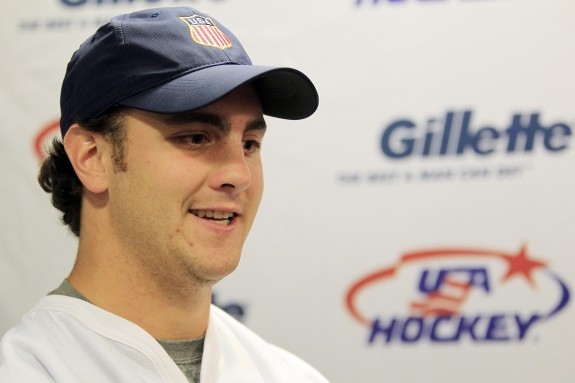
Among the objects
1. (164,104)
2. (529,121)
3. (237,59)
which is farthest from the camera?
(529,121)

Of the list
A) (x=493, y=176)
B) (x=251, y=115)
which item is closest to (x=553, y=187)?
(x=493, y=176)

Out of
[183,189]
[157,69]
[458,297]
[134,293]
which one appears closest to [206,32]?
A: [157,69]

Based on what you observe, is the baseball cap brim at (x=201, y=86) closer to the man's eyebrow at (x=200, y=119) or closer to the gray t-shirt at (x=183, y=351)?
the man's eyebrow at (x=200, y=119)

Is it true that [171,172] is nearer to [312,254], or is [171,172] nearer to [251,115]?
[251,115]

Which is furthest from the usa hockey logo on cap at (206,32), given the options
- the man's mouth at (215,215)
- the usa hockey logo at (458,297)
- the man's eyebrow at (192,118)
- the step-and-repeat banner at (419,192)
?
the usa hockey logo at (458,297)

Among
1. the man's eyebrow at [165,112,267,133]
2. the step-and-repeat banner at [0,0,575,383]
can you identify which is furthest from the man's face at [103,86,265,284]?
the step-and-repeat banner at [0,0,575,383]

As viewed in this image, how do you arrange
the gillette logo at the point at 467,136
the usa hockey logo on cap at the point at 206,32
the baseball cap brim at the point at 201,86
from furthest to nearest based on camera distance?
the gillette logo at the point at 467,136, the usa hockey logo on cap at the point at 206,32, the baseball cap brim at the point at 201,86

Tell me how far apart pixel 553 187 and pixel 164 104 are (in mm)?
1208

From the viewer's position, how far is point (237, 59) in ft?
3.96

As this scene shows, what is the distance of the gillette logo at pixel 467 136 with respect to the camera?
1.97m

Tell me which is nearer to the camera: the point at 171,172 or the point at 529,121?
the point at 171,172

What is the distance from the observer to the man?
1102 millimetres

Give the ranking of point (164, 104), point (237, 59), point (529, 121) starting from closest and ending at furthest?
point (164, 104) < point (237, 59) < point (529, 121)

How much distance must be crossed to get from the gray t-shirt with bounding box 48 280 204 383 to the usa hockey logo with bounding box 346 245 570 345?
811mm
